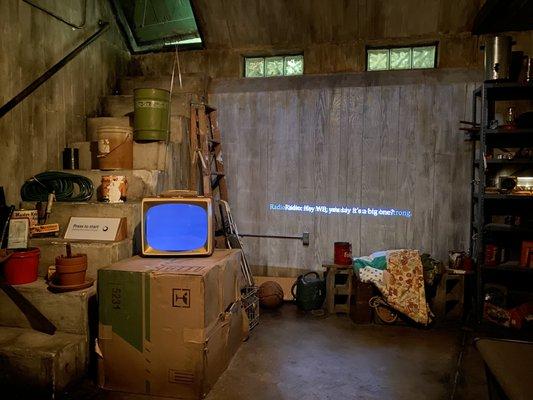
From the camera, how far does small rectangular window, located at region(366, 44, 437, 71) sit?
4.70 metres

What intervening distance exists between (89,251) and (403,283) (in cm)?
280

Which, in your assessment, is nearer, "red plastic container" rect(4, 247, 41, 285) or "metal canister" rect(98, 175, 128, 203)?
"red plastic container" rect(4, 247, 41, 285)

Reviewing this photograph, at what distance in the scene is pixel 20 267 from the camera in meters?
3.13

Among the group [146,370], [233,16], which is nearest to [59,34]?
[233,16]

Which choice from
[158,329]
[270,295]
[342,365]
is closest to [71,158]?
[158,329]

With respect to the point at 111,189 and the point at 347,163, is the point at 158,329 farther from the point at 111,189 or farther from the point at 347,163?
the point at 347,163

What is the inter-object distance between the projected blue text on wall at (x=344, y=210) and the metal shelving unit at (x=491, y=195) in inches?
29.6

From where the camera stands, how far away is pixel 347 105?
473 cm

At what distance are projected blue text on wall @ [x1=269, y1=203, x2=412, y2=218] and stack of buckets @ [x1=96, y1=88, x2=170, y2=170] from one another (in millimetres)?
1648

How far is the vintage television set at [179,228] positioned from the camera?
315 cm

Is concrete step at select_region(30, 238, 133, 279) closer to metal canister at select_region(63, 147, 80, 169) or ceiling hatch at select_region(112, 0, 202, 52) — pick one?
metal canister at select_region(63, 147, 80, 169)

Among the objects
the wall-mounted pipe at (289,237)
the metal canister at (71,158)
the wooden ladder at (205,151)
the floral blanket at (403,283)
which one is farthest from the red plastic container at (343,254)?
the metal canister at (71,158)

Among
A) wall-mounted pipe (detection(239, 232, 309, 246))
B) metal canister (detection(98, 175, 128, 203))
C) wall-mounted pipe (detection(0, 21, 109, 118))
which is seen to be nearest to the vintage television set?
metal canister (detection(98, 175, 128, 203))

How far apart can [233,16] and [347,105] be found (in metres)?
1.71
